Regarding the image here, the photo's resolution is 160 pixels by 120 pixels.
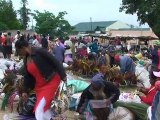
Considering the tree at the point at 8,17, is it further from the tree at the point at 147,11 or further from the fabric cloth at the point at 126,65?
the fabric cloth at the point at 126,65

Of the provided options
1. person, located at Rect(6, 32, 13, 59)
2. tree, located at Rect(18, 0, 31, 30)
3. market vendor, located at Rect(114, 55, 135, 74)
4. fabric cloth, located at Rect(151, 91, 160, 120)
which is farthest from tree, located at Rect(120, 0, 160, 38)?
tree, located at Rect(18, 0, 31, 30)

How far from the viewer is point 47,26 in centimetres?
5528

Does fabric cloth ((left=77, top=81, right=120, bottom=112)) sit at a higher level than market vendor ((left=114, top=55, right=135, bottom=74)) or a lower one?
higher

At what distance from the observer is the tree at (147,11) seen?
137 feet

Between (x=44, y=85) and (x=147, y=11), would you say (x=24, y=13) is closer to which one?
(x=147, y=11)

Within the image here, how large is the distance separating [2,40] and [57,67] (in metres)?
15.9

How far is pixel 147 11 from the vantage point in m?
42.4

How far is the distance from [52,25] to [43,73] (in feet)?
163

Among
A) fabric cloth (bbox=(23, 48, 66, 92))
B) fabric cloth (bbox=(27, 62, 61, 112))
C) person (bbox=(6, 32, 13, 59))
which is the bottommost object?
person (bbox=(6, 32, 13, 59))

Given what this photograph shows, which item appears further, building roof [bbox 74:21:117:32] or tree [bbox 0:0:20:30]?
building roof [bbox 74:21:117:32]

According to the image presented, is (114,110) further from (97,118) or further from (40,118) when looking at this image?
(40,118)

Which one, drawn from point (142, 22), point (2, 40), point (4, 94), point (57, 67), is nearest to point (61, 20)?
point (142, 22)

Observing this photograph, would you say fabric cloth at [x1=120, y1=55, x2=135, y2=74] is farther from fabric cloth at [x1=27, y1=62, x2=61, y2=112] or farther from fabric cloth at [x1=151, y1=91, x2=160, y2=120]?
fabric cloth at [x1=151, y1=91, x2=160, y2=120]

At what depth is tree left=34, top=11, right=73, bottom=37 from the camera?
5509cm
